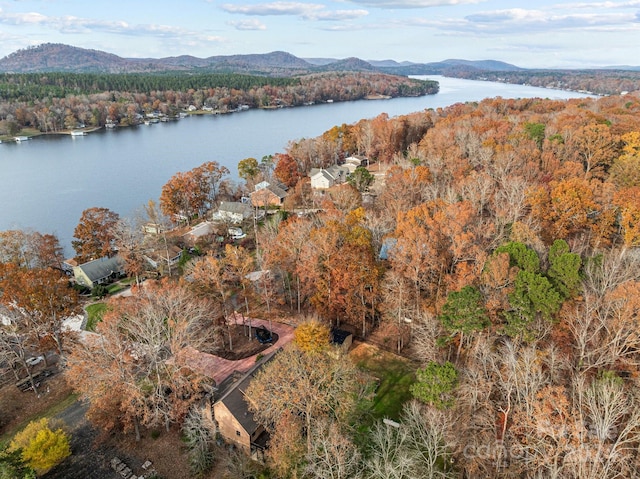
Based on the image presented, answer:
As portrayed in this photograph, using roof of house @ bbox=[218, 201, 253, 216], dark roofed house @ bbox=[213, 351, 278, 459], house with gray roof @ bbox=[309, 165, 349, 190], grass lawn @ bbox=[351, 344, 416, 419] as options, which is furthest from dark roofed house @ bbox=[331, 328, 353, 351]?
house with gray roof @ bbox=[309, 165, 349, 190]

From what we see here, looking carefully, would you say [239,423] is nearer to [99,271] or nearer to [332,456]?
[332,456]

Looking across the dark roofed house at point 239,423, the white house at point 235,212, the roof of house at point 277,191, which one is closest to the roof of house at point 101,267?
the white house at point 235,212

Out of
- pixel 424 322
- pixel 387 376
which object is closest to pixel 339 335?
pixel 387 376

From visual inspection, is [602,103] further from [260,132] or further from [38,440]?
[38,440]

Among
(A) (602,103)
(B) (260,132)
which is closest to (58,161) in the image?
(B) (260,132)

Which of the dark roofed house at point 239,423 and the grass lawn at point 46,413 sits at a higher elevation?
the dark roofed house at point 239,423

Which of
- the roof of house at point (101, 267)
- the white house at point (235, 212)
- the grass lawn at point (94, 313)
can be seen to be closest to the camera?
the grass lawn at point (94, 313)

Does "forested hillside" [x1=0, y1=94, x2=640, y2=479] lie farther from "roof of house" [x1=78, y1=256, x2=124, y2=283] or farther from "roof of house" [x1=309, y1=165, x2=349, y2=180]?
"roof of house" [x1=309, y1=165, x2=349, y2=180]

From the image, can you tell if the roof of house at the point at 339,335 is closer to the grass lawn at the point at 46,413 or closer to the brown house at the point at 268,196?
the grass lawn at the point at 46,413
